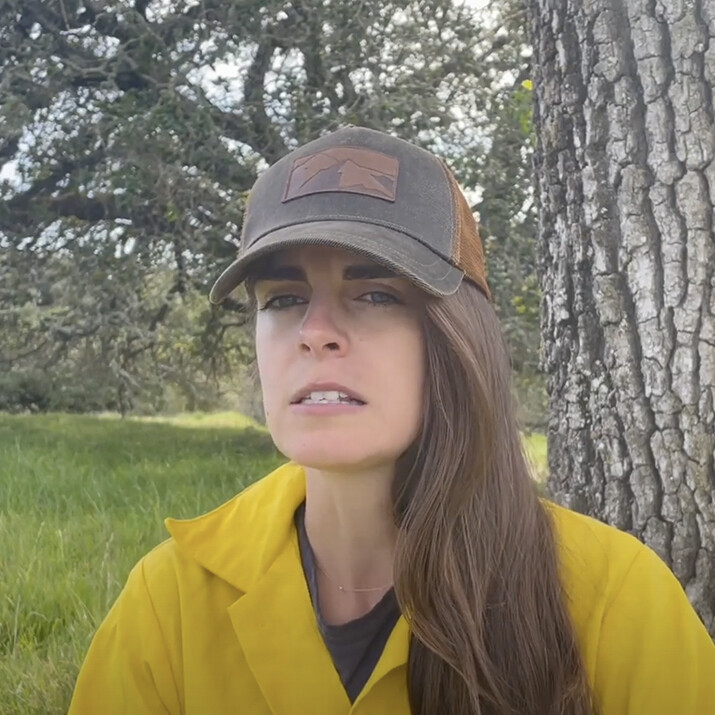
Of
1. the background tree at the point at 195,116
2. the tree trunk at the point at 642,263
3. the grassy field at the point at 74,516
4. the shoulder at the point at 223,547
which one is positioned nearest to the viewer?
the shoulder at the point at 223,547

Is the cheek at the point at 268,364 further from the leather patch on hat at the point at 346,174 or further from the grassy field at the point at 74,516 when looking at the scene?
the grassy field at the point at 74,516

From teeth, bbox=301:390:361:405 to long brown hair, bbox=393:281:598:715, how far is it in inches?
6.0

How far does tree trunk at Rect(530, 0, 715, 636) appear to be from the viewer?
5.49 ft

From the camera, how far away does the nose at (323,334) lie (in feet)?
3.85

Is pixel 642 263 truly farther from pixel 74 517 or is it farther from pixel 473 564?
pixel 74 517

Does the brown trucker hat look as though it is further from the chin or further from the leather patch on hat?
the chin

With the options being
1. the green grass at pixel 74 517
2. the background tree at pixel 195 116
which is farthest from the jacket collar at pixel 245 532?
the background tree at pixel 195 116

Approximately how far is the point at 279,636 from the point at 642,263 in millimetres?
1075

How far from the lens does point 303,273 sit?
125 cm

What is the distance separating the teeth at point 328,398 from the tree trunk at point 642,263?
83 centimetres

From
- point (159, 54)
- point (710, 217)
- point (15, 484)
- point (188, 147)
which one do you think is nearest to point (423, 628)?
point (710, 217)

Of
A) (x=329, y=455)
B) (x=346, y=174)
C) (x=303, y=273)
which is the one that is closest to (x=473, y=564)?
(x=329, y=455)

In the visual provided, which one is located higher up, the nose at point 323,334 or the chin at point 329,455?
the nose at point 323,334

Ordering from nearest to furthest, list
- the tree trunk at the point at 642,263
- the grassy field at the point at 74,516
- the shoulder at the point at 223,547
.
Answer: the shoulder at the point at 223,547 → the tree trunk at the point at 642,263 → the grassy field at the point at 74,516
